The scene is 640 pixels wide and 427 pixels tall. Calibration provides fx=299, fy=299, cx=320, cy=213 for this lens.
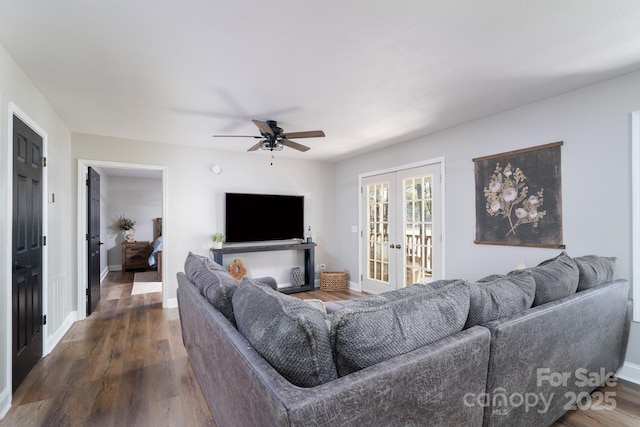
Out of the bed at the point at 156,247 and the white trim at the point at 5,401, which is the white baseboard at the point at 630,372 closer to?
the white trim at the point at 5,401

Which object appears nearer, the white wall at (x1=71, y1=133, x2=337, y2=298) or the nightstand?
the white wall at (x1=71, y1=133, x2=337, y2=298)

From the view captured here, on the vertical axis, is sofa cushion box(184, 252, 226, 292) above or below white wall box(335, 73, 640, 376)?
below

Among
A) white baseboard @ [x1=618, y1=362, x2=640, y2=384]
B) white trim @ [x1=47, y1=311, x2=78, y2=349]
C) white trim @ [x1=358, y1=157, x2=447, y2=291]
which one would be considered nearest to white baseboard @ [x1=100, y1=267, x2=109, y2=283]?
white trim @ [x1=47, y1=311, x2=78, y2=349]

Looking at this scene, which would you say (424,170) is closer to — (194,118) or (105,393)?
(194,118)

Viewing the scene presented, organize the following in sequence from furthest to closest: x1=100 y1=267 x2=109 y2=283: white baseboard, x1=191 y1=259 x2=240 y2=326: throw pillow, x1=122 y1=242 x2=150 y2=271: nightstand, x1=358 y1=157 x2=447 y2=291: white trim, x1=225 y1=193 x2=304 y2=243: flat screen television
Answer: x1=122 y1=242 x2=150 y2=271: nightstand
x1=100 y1=267 x2=109 y2=283: white baseboard
x1=225 y1=193 x2=304 y2=243: flat screen television
x1=358 y1=157 x2=447 y2=291: white trim
x1=191 y1=259 x2=240 y2=326: throw pillow

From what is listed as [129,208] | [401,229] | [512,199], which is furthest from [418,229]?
[129,208]

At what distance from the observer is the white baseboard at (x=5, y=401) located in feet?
6.20

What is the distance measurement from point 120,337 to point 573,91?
4.98 meters

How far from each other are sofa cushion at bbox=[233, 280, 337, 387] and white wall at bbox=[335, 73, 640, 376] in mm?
2720

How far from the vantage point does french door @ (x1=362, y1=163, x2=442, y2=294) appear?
394 cm

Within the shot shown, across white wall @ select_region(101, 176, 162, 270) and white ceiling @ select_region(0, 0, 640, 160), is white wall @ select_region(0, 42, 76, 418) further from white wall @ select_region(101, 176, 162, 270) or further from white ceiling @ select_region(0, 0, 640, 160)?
white wall @ select_region(101, 176, 162, 270)

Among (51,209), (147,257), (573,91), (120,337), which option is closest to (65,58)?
(51,209)

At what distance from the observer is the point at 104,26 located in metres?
1.74

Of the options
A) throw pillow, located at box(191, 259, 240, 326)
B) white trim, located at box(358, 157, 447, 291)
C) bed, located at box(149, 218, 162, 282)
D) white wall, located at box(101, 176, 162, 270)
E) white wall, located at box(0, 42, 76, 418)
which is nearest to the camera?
throw pillow, located at box(191, 259, 240, 326)
